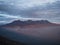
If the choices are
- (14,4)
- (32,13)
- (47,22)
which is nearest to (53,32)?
(47,22)

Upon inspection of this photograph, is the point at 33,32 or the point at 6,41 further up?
the point at 33,32

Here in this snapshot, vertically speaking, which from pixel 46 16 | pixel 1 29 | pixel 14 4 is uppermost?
pixel 14 4

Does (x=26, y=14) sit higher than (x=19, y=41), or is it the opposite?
(x=26, y=14)

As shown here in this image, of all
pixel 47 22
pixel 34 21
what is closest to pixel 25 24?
pixel 34 21

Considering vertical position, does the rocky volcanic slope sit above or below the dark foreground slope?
above

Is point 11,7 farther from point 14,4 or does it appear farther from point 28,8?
point 28,8

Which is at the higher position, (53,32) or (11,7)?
(11,7)

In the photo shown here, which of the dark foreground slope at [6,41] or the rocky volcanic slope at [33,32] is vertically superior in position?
the rocky volcanic slope at [33,32]

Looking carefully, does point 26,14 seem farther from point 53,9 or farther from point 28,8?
point 53,9
